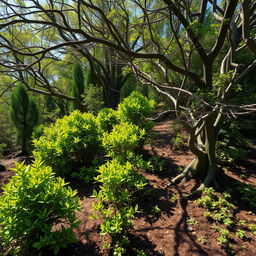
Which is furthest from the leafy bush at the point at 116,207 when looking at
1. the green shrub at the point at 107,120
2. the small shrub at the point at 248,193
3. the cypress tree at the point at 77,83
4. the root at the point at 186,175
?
the cypress tree at the point at 77,83

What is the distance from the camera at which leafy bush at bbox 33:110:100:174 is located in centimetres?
362

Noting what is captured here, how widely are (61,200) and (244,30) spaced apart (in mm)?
2880

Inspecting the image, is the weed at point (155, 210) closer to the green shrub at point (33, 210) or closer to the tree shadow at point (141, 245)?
the tree shadow at point (141, 245)

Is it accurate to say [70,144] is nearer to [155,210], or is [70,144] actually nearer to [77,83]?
[155,210]

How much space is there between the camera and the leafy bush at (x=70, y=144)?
362 centimetres

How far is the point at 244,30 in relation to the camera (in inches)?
66.4

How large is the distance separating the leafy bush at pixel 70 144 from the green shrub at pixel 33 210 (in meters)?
1.76

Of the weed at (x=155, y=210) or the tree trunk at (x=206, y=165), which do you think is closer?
the weed at (x=155, y=210)

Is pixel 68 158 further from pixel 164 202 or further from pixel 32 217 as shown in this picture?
pixel 164 202

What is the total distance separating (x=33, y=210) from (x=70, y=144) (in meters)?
2.14

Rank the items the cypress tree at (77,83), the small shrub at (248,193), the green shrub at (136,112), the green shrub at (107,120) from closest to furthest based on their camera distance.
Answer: the small shrub at (248,193)
the green shrub at (136,112)
the green shrub at (107,120)
the cypress tree at (77,83)

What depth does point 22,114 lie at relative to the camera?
7762mm

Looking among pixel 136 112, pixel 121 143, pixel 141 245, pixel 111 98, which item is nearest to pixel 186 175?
pixel 121 143

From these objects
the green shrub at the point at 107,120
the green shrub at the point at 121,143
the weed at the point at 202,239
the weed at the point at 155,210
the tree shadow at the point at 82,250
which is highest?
the green shrub at the point at 107,120
